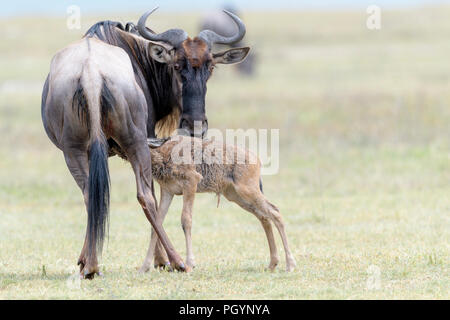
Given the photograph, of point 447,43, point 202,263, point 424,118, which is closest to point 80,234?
point 202,263

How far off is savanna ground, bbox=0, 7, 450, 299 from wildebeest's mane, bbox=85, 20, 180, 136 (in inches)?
71.7

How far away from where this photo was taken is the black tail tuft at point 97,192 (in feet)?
27.6

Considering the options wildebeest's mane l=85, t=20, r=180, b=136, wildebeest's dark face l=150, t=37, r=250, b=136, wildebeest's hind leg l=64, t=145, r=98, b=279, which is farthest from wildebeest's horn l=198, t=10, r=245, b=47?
wildebeest's hind leg l=64, t=145, r=98, b=279

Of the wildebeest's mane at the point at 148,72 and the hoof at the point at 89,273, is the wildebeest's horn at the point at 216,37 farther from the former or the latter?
the hoof at the point at 89,273

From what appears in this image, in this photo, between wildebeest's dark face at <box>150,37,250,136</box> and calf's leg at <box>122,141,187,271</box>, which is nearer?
calf's leg at <box>122,141,187,271</box>

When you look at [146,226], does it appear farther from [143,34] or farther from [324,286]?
[324,286]

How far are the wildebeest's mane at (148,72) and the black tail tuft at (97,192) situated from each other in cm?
187

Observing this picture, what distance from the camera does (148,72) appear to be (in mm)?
10531

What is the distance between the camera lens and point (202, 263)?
10.1 m

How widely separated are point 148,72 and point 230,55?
40.0 inches

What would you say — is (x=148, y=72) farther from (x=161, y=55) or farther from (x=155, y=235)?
(x=155, y=235)

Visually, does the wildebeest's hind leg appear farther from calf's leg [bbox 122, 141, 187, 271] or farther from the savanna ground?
the savanna ground

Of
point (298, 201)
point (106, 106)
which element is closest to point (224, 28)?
point (298, 201)

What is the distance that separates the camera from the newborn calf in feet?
31.1
